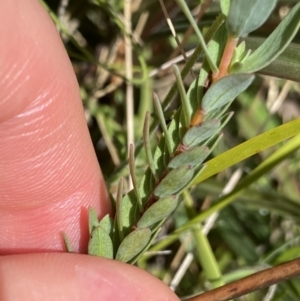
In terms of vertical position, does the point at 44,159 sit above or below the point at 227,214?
above

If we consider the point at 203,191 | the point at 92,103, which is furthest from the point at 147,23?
the point at 203,191

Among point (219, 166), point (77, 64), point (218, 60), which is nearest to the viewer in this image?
point (218, 60)

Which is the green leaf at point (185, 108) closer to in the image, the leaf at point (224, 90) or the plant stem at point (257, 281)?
the leaf at point (224, 90)

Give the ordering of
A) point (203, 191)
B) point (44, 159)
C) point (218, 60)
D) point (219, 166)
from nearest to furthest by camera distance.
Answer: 1. point (218, 60)
2. point (219, 166)
3. point (44, 159)
4. point (203, 191)

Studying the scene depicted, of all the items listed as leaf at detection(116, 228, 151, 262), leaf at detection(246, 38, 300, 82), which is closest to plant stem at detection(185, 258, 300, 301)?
leaf at detection(116, 228, 151, 262)

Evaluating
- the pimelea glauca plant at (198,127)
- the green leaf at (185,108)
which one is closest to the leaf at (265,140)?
the pimelea glauca plant at (198,127)

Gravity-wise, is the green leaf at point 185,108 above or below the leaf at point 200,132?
above

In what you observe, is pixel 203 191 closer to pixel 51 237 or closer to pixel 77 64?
pixel 51 237

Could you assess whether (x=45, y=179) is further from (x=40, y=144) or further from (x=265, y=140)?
(x=265, y=140)
